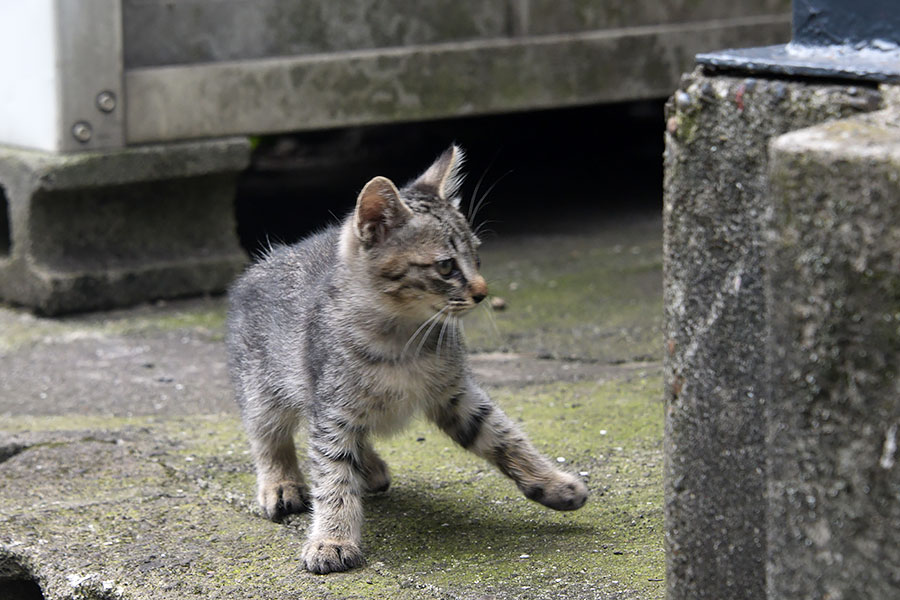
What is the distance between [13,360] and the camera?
16.3 feet

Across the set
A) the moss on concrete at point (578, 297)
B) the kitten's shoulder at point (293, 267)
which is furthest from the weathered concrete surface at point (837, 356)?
the moss on concrete at point (578, 297)

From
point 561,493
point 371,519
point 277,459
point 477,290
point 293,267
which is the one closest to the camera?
point 477,290

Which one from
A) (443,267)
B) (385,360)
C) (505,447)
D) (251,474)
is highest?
(443,267)

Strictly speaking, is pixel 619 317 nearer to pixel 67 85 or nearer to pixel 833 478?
pixel 67 85

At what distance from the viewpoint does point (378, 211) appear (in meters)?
3.08

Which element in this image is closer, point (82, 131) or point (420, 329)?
point (420, 329)

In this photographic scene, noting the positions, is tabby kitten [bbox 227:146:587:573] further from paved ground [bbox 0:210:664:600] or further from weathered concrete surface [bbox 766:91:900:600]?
weathered concrete surface [bbox 766:91:900:600]

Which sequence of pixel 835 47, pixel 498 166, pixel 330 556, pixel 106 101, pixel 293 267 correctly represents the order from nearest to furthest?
pixel 835 47
pixel 330 556
pixel 293 267
pixel 106 101
pixel 498 166

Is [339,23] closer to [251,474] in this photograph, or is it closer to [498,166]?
[498,166]

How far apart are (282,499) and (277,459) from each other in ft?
0.58

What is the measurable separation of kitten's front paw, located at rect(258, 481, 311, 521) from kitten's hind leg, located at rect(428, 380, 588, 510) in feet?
1.47

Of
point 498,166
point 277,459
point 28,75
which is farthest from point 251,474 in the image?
point 498,166

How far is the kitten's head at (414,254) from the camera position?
10.0ft

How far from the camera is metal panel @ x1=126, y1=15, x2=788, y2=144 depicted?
18.3ft
